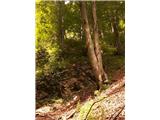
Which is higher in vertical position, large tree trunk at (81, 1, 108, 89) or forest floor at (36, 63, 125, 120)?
large tree trunk at (81, 1, 108, 89)

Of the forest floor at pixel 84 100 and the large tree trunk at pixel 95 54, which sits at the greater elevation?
the large tree trunk at pixel 95 54

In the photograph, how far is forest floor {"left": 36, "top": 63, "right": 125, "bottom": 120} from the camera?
258 cm

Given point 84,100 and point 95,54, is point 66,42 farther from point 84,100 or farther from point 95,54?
point 84,100

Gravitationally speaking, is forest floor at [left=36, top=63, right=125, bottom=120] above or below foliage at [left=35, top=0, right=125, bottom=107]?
below

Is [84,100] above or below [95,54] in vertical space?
below

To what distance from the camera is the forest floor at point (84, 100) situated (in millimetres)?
2580

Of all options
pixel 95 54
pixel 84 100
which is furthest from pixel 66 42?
pixel 84 100

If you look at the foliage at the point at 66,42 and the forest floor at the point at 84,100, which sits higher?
the foliage at the point at 66,42

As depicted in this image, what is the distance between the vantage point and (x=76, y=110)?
2.59 meters

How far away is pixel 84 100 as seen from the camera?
8.56 ft

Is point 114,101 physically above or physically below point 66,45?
below
